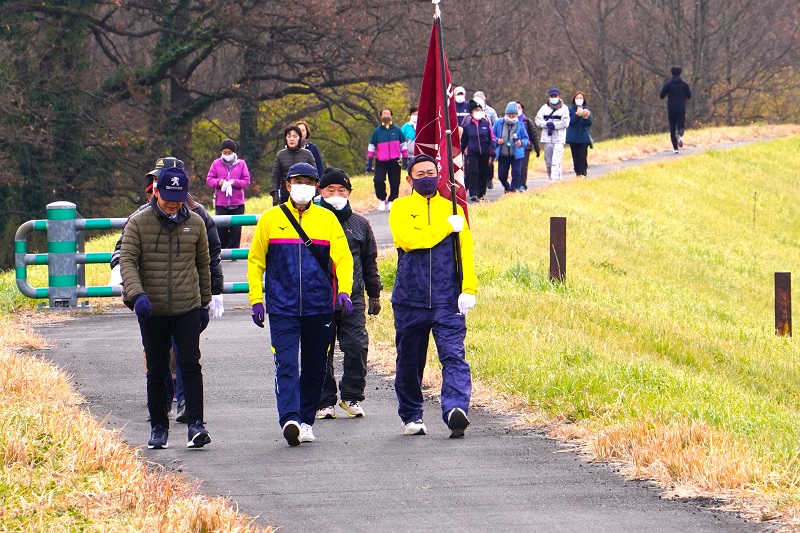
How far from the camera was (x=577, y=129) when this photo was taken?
91.5 ft

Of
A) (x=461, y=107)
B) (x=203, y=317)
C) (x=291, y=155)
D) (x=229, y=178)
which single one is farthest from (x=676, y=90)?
(x=203, y=317)

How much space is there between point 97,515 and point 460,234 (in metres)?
3.48

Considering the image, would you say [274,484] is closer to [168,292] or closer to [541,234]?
[168,292]

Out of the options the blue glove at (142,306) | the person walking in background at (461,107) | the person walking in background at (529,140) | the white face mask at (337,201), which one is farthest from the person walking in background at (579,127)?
the blue glove at (142,306)

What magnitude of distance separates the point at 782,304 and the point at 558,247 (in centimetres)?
363

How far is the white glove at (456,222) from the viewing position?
8727 mm

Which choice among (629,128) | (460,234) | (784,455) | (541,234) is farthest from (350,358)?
(629,128)

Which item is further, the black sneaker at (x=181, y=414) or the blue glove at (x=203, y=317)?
the black sneaker at (x=181, y=414)

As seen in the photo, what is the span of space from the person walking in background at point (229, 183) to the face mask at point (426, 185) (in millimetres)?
9722

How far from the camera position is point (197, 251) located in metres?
8.65

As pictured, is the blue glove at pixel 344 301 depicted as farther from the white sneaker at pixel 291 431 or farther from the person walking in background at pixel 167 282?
the person walking in background at pixel 167 282

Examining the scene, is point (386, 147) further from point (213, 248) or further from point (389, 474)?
point (389, 474)

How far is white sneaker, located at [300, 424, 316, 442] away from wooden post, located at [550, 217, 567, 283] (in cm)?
778

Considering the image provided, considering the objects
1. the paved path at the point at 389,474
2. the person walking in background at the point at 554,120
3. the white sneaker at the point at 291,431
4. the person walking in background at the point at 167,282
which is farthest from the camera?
the person walking in background at the point at 554,120
